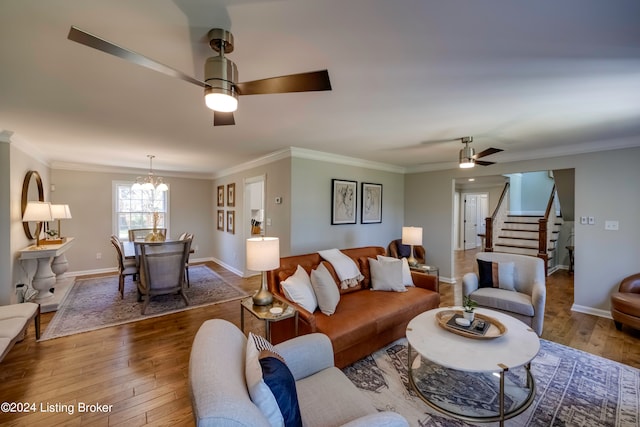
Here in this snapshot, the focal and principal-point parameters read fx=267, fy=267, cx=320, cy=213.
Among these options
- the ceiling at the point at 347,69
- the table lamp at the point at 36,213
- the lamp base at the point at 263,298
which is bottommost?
the lamp base at the point at 263,298

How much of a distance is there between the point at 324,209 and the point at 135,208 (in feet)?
15.9

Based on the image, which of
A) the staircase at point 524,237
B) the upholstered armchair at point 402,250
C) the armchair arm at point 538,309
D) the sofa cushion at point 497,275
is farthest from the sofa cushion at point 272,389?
the staircase at point 524,237

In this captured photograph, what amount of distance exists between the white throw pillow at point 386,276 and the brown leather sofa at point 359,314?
3.1 inches

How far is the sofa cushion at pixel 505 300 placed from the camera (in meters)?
2.90

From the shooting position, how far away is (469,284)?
337 cm

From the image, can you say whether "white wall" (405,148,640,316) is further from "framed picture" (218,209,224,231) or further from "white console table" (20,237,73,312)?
"white console table" (20,237,73,312)

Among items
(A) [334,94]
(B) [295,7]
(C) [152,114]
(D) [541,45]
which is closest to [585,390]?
(D) [541,45]

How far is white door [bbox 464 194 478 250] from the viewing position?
372 inches

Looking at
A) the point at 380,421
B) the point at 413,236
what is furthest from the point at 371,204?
the point at 380,421

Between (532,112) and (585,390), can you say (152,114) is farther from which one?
(585,390)

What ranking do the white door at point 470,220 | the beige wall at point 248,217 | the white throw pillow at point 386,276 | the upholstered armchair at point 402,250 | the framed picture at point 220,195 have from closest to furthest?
the white throw pillow at point 386,276, the beige wall at point 248,217, the upholstered armchair at point 402,250, the framed picture at point 220,195, the white door at point 470,220

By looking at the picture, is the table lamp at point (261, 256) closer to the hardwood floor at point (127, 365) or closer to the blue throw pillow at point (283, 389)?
the hardwood floor at point (127, 365)

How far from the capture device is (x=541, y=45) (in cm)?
147

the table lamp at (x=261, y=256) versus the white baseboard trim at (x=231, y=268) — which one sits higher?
the table lamp at (x=261, y=256)
